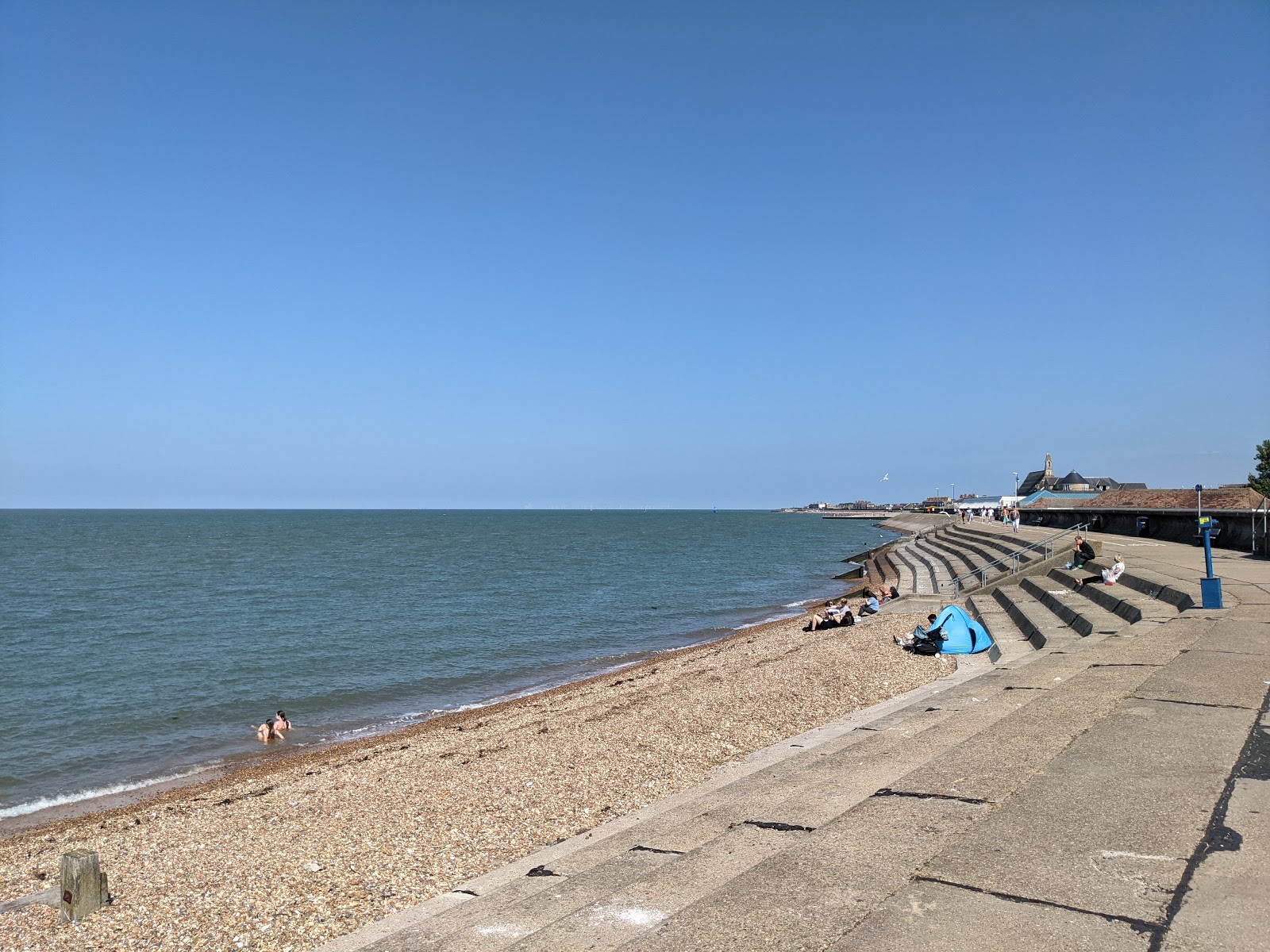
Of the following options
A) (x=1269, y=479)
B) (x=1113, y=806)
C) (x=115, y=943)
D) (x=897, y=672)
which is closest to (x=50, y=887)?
(x=115, y=943)

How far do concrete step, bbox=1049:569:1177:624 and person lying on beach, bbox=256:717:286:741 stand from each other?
15.7m

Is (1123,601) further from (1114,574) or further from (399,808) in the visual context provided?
(399,808)

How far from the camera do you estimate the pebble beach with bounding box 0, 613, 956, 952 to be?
653 cm

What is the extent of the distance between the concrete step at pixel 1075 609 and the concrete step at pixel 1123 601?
0.11 metres

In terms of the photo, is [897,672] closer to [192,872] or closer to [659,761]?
[659,761]

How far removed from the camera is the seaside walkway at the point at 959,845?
4.12 meters

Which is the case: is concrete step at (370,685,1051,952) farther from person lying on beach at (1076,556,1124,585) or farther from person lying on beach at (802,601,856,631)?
person lying on beach at (802,601,856,631)

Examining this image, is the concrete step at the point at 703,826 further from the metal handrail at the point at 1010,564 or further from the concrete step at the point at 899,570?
the concrete step at the point at 899,570

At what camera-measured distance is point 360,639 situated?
26.9 meters

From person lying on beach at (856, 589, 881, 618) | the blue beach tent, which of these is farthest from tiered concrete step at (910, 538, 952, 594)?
the blue beach tent

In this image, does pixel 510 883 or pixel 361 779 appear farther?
pixel 361 779

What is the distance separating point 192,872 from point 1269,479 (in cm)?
2768

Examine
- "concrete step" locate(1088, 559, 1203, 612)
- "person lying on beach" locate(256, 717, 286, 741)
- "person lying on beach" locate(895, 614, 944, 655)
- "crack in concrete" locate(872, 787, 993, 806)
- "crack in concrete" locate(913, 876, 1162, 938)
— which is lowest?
"person lying on beach" locate(256, 717, 286, 741)

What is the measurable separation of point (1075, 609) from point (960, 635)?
7.92 ft
